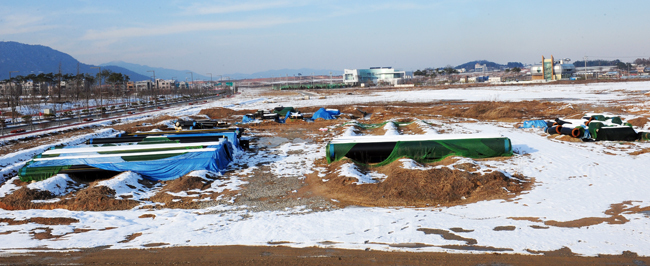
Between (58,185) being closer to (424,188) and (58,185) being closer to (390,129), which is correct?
(424,188)

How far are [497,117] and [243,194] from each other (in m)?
24.9

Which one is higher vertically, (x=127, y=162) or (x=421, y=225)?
(x=127, y=162)

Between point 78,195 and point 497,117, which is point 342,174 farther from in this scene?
point 497,117

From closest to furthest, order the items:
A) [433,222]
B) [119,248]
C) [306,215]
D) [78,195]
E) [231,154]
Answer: [119,248]
[433,222]
[306,215]
[78,195]
[231,154]

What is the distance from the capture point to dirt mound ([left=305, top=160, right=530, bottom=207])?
38.5 ft

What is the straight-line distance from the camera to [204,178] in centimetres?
1462

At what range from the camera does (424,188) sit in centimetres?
1228

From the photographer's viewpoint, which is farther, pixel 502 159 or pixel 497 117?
pixel 497 117

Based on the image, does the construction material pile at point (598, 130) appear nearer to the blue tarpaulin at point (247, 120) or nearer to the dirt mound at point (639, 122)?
the dirt mound at point (639, 122)

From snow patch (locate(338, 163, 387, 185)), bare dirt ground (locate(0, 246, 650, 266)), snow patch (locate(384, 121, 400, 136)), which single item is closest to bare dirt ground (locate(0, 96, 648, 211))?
snow patch (locate(338, 163, 387, 185))

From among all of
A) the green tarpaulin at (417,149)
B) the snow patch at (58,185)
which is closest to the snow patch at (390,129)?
the green tarpaulin at (417,149)

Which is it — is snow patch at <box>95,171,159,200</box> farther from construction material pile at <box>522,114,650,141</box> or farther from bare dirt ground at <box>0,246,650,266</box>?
construction material pile at <box>522,114,650,141</box>

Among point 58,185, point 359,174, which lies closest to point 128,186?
point 58,185

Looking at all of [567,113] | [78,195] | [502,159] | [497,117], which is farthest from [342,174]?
[567,113]
